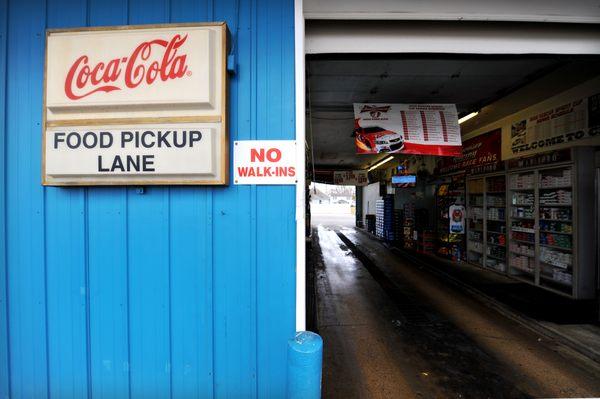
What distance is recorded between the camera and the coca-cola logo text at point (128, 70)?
1892mm

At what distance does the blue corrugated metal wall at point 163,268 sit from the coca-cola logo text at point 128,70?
289 mm

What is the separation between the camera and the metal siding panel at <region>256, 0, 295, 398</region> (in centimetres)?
197

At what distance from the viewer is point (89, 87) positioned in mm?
1904

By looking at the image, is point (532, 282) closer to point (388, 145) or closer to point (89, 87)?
point (388, 145)

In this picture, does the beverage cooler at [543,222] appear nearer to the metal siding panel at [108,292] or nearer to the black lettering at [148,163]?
the black lettering at [148,163]

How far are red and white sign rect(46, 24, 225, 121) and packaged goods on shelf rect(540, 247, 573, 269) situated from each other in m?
7.03

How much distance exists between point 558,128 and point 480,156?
2172mm

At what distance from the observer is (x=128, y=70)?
1904 millimetres

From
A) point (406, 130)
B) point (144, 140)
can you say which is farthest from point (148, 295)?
point (406, 130)

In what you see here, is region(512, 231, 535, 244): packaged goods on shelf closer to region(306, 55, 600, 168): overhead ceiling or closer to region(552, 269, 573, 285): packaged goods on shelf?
region(552, 269, 573, 285): packaged goods on shelf

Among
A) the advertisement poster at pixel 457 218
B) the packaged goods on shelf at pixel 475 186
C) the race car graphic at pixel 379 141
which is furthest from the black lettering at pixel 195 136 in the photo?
the advertisement poster at pixel 457 218

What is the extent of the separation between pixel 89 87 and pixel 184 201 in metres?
1.05

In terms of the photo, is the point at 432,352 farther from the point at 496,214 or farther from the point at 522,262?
the point at 496,214

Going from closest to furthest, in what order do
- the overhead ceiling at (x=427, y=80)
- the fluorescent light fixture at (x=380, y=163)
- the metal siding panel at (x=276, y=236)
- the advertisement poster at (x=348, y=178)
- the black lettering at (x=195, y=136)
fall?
the black lettering at (x=195, y=136), the metal siding panel at (x=276, y=236), the overhead ceiling at (x=427, y=80), the fluorescent light fixture at (x=380, y=163), the advertisement poster at (x=348, y=178)
